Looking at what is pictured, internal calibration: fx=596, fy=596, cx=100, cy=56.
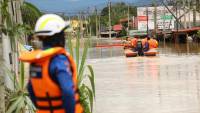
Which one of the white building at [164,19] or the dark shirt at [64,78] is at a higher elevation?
the dark shirt at [64,78]

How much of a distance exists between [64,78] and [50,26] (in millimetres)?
407

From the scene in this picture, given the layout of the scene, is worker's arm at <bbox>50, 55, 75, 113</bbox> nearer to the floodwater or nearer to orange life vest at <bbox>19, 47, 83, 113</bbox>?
orange life vest at <bbox>19, 47, 83, 113</bbox>

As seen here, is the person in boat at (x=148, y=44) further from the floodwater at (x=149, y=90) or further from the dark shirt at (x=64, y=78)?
the dark shirt at (x=64, y=78)

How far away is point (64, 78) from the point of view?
161 inches

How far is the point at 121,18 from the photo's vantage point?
116500 millimetres

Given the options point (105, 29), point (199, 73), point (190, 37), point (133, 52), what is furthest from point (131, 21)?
point (199, 73)

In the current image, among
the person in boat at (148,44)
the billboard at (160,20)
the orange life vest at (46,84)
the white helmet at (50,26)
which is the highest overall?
the white helmet at (50,26)

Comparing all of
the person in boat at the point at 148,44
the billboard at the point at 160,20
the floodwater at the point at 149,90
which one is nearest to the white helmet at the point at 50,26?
the floodwater at the point at 149,90

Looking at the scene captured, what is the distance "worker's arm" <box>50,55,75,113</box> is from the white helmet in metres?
0.19

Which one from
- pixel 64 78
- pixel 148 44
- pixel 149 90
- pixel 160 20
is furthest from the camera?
pixel 160 20

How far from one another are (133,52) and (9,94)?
20774mm

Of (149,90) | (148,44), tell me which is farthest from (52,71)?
(148,44)

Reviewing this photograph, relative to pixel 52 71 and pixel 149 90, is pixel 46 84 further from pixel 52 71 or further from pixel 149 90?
pixel 149 90

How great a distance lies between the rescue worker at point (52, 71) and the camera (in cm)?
413
